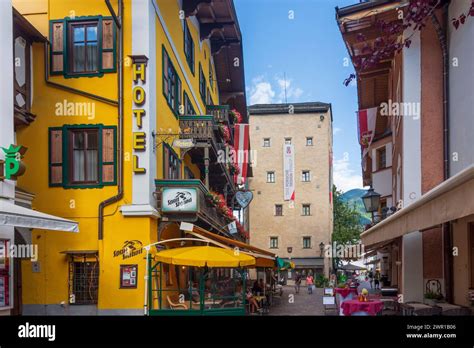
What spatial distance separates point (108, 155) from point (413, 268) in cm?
621

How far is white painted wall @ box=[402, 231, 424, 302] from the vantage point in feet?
31.5

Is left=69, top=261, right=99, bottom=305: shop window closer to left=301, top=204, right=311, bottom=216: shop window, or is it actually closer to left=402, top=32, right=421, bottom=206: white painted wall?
left=301, top=204, right=311, bottom=216: shop window

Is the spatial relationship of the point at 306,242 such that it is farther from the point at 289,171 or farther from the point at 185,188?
the point at 185,188

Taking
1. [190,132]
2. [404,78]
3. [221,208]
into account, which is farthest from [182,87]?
[404,78]

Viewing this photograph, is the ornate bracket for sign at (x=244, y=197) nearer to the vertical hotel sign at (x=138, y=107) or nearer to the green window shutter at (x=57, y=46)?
the vertical hotel sign at (x=138, y=107)

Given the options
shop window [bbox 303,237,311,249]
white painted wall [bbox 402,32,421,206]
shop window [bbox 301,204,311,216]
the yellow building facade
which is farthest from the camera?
the yellow building facade

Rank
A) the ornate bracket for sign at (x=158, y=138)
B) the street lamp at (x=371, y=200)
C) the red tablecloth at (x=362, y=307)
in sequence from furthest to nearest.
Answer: the street lamp at (x=371, y=200) → the ornate bracket for sign at (x=158, y=138) → the red tablecloth at (x=362, y=307)

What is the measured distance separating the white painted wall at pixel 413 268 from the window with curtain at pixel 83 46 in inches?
276

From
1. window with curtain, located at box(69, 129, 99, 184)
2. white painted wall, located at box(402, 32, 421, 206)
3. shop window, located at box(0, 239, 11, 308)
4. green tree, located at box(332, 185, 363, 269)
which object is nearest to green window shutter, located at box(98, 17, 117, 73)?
window with curtain, located at box(69, 129, 99, 184)

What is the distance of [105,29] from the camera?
37.1 ft

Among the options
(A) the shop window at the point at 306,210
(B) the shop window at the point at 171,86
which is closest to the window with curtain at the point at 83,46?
(B) the shop window at the point at 171,86

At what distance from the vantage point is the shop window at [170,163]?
43.4 ft

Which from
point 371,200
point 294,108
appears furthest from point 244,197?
point 294,108
